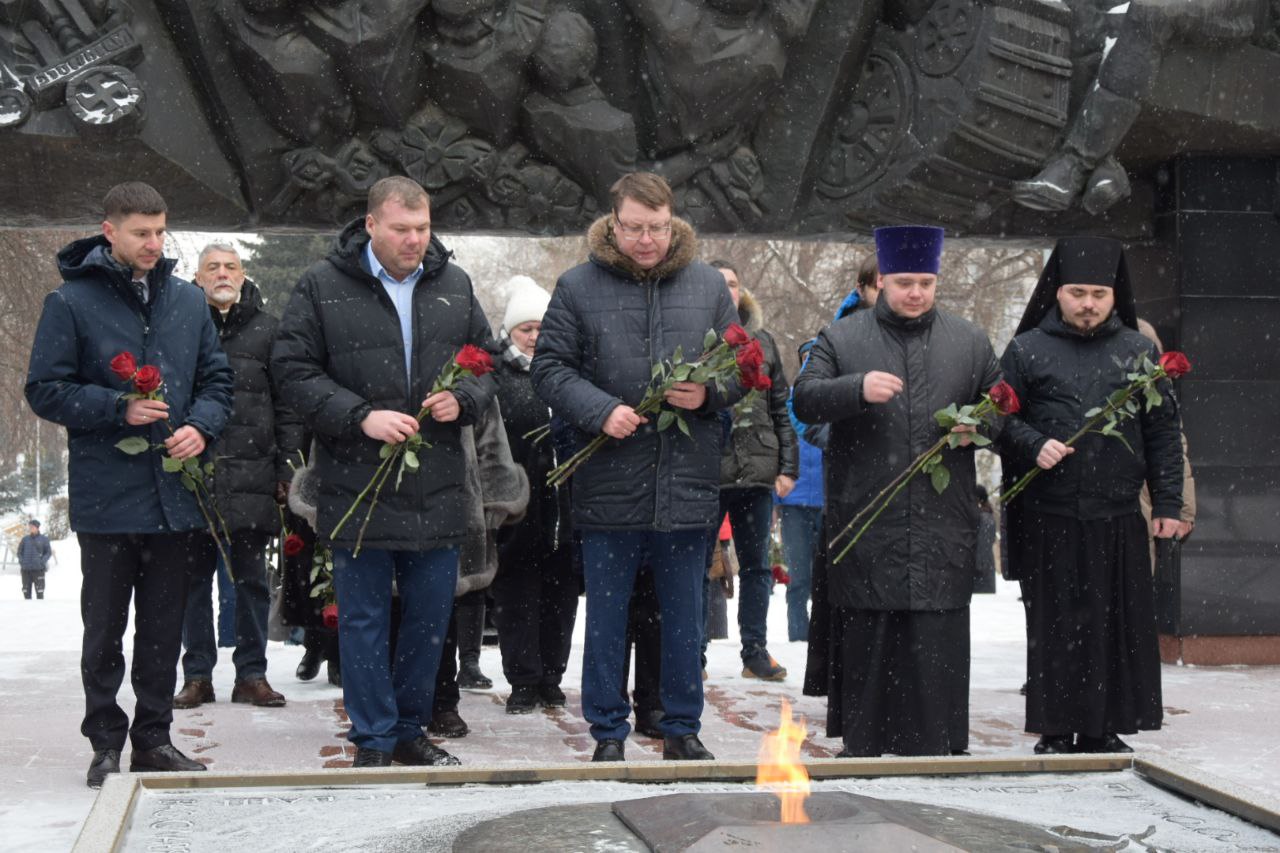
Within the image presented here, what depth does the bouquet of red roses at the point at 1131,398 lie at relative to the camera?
5738mm

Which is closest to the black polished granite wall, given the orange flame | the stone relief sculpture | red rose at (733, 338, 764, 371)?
the stone relief sculpture

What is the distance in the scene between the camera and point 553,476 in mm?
5645

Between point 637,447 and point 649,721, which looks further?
point 649,721

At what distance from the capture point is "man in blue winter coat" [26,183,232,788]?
526 cm

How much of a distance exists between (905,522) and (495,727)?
6.84ft

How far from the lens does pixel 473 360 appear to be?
5.23 meters

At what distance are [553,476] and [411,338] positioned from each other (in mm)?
663

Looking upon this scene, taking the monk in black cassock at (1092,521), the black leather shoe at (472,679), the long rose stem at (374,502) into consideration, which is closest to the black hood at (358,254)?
the long rose stem at (374,502)

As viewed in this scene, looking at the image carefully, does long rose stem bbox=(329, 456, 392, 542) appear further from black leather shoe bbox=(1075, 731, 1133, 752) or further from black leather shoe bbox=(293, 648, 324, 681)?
black leather shoe bbox=(293, 648, 324, 681)

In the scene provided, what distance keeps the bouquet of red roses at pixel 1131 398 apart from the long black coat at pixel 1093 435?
5 centimetres

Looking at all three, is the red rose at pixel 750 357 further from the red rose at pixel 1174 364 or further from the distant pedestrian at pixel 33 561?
the distant pedestrian at pixel 33 561

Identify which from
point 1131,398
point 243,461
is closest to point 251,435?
point 243,461

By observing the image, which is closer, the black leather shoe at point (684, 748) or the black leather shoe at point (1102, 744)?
the black leather shoe at point (684, 748)

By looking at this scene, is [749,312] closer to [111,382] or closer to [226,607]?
[111,382]
